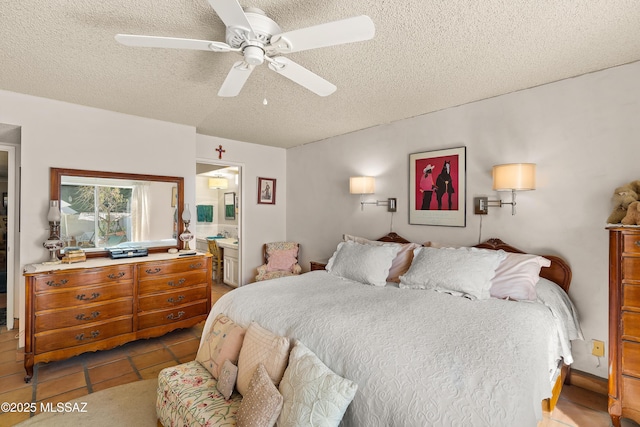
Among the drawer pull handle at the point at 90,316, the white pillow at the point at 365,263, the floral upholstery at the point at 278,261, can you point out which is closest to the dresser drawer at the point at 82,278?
the drawer pull handle at the point at 90,316

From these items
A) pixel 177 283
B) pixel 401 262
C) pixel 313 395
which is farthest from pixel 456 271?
pixel 177 283

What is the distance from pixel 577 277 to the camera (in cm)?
237

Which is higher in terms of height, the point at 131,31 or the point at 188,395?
the point at 131,31

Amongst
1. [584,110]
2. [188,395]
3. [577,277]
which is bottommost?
[188,395]

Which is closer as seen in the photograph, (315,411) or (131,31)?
(315,411)

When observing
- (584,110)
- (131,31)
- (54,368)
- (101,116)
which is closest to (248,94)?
(131,31)

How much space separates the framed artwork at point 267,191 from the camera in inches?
189

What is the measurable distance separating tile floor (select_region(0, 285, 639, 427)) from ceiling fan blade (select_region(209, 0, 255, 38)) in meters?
2.73

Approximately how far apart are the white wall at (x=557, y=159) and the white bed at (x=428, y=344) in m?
0.33

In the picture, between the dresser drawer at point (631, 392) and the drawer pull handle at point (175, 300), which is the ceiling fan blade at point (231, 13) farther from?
the dresser drawer at point (631, 392)

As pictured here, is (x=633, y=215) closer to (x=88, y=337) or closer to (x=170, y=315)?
(x=170, y=315)

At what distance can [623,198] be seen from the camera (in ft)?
6.57

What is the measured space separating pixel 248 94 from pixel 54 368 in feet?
9.77

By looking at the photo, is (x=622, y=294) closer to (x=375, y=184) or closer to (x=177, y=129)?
(x=375, y=184)
